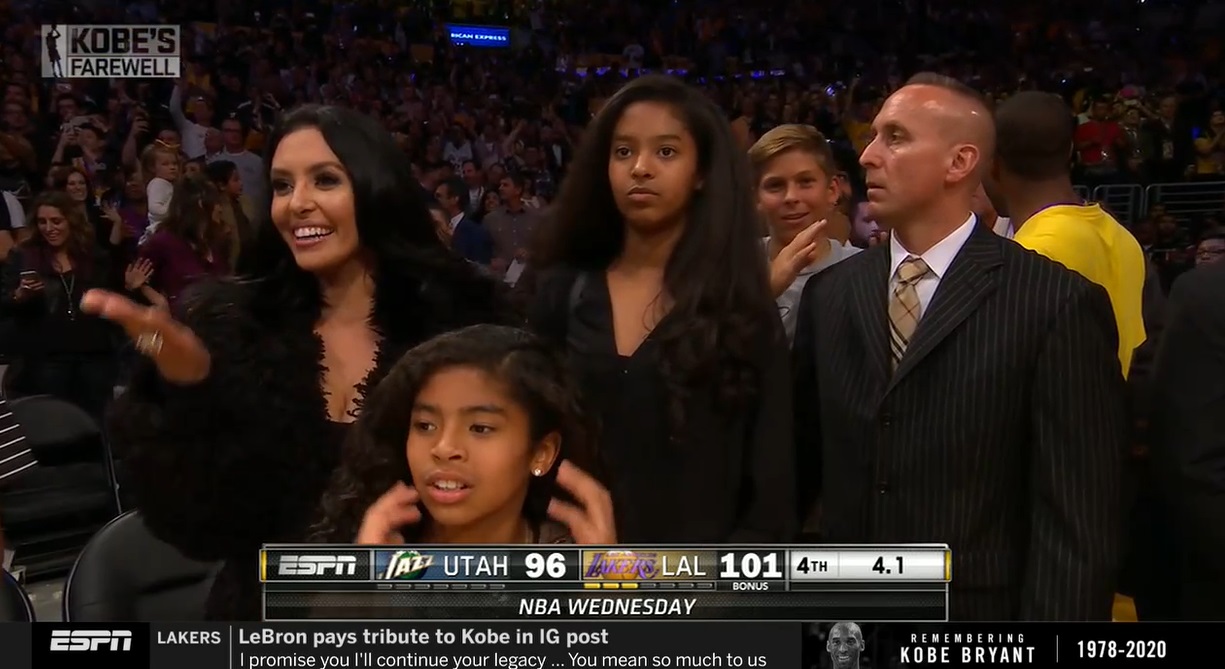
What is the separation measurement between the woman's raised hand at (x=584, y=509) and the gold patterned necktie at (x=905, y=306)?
313 mm

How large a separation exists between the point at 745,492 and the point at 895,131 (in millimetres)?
363

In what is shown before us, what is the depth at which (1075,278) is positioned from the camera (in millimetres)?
1244

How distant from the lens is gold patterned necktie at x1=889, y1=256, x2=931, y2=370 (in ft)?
4.29

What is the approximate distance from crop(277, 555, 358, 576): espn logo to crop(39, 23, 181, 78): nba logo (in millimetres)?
590

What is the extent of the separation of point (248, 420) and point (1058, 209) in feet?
2.89

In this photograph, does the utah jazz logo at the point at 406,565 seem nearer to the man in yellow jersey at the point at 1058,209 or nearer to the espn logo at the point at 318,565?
the espn logo at the point at 318,565

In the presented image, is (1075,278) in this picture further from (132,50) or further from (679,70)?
(132,50)

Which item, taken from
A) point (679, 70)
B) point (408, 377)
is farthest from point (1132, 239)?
point (408, 377)

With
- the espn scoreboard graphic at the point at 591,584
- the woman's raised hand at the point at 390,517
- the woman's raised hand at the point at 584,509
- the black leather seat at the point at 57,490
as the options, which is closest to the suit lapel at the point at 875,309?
the espn scoreboard graphic at the point at 591,584

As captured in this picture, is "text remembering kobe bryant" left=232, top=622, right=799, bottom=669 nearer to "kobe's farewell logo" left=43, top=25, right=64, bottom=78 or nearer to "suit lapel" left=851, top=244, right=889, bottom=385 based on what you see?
"suit lapel" left=851, top=244, right=889, bottom=385

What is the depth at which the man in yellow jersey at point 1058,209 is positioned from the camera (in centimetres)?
156

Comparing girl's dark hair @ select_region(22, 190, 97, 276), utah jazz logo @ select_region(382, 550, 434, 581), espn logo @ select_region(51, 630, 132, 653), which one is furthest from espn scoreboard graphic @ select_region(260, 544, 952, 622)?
girl's dark hair @ select_region(22, 190, 97, 276)

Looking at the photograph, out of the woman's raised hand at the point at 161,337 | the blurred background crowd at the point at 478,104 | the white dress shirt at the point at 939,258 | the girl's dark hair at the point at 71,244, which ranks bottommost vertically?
the woman's raised hand at the point at 161,337

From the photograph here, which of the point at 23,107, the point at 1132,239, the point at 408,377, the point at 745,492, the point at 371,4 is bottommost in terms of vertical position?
the point at 745,492
